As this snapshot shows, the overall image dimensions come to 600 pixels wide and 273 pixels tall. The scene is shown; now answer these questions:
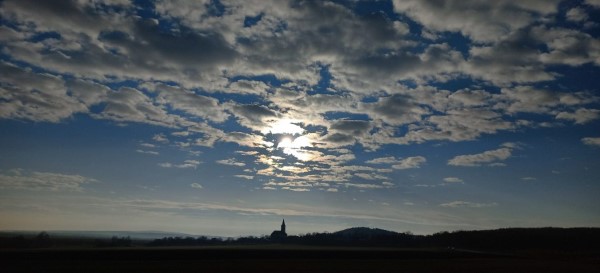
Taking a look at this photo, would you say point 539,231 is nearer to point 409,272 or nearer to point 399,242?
point 399,242

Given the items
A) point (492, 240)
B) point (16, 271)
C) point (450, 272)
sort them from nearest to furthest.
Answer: point (16, 271), point (450, 272), point (492, 240)

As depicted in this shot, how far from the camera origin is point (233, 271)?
52.7 metres

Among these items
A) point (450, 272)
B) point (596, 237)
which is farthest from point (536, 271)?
point (596, 237)

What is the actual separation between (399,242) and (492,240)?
118ft

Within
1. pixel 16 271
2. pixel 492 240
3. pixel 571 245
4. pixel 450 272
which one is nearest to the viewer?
pixel 16 271

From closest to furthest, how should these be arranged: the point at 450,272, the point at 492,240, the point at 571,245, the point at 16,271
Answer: the point at 16,271 < the point at 450,272 < the point at 571,245 < the point at 492,240

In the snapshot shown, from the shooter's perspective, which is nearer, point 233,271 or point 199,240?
point 233,271

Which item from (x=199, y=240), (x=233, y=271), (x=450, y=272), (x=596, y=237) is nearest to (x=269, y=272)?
(x=233, y=271)

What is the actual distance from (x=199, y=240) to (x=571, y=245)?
14082cm

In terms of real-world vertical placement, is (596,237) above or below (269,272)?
above

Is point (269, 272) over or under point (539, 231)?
under

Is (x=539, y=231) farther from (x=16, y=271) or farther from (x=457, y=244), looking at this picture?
(x=16, y=271)

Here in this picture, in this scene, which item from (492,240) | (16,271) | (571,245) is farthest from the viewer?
(492,240)

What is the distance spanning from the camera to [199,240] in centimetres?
19125
